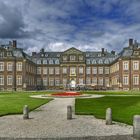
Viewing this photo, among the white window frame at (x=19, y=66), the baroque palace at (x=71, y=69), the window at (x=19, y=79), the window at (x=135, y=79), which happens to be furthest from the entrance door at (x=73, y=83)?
the window at (x=135, y=79)

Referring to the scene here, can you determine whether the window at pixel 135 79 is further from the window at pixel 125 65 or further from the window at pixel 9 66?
the window at pixel 9 66

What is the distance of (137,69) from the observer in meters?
76.9

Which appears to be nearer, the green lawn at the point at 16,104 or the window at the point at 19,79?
the green lawn at the point at 16,104

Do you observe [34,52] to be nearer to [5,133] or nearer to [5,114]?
[5,114]

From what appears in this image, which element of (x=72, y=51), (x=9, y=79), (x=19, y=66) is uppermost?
(x=72, y=51)

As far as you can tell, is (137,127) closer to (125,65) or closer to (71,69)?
(125,65)

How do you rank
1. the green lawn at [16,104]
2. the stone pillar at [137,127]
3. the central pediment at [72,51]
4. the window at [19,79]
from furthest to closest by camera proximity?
the central pediment at [72,51] < the window at [19,79] < the green lawn at [16,104] < the stone pillar at [137,127]

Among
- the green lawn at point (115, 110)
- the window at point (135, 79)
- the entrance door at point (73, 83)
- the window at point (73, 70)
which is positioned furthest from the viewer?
the window at point (73, 70)

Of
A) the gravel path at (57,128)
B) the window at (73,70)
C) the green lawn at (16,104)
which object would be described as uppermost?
the window at (73,70)

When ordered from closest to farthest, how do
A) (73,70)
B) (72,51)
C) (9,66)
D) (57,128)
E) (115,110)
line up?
(57,128) → (115,110) → (9,66) → (72,51) → (73,70)

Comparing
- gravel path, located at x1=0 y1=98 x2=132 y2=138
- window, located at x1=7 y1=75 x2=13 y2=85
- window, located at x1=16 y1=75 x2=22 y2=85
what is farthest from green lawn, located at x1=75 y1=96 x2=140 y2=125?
window, located at x1=7 y1=75 x2=13 y2=85

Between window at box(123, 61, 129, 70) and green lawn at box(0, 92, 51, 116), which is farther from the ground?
window at box(123, 61, 129, 70)

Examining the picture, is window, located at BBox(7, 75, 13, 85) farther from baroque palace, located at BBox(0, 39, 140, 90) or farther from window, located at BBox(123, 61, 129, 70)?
window, located at BBox(123, 61, 129, 70)

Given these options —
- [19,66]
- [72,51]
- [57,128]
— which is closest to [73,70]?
[72,51]
